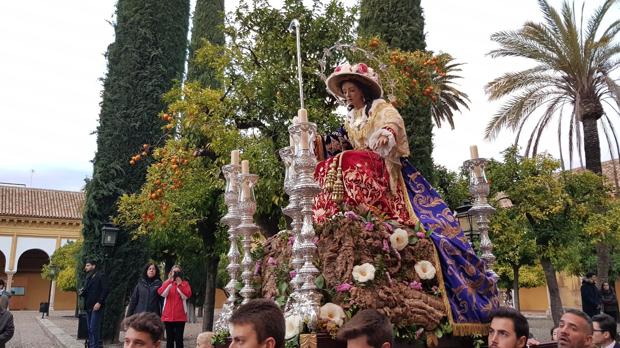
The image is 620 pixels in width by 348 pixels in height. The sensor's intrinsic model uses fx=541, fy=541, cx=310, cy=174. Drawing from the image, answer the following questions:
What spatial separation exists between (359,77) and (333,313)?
2690mm

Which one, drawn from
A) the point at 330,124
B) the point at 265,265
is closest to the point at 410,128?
the point at 330,124

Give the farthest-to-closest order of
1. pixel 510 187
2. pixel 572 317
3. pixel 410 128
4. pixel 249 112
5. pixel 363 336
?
pixel 510 187 < pixel 410 128 < pixel 249 112 < pixel 572 317 < pixel 363 336

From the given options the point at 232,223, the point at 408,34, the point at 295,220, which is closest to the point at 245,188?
the point at 232,223

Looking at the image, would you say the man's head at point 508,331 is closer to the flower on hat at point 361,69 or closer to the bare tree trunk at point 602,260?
the flower on hat at point 361,69

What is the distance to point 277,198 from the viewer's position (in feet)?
28.2

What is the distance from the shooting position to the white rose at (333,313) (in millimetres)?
3836

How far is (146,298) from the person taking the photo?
29.5ft

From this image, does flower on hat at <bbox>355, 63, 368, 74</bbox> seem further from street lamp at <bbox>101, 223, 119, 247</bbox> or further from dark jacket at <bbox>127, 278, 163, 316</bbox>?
street lamp at <bbox>101, 223, 119, 247</bbox>

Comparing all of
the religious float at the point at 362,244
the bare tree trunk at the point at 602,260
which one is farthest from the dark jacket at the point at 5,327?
the bare tree trunk at the point at 602,260

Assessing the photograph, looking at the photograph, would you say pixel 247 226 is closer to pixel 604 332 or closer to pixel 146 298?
pixel 604 332

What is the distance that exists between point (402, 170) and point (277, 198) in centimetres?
343

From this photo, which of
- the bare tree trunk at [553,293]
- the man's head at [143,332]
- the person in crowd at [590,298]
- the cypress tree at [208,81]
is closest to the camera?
the man's head at [143,332]

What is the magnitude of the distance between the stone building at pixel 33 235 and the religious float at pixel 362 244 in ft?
125

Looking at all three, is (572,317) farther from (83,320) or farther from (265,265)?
(83,320)
